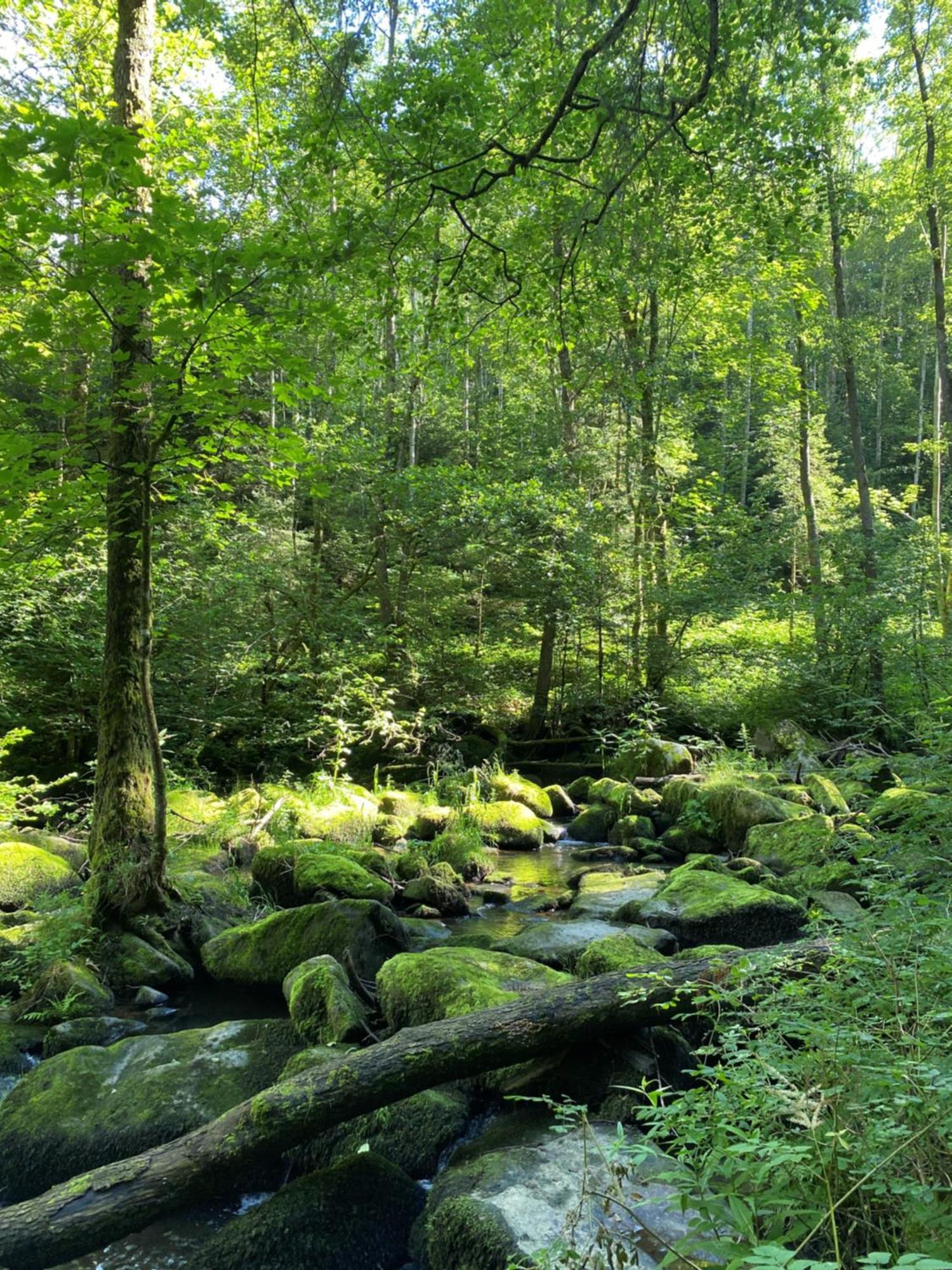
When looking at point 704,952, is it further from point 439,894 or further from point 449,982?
point 439,894

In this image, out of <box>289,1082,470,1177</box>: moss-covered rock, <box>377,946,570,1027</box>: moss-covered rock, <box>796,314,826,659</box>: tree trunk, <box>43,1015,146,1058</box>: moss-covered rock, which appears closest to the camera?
<box>289,1082,470,1177</box>: moss-covered rock

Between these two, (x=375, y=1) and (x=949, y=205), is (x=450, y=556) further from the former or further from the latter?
(x=949, y=205)

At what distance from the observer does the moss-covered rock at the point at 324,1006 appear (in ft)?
14.2

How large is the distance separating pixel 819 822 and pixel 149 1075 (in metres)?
5.73

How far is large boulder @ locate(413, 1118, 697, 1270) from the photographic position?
8.51 ft

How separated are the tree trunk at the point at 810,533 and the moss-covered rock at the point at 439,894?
8.45m

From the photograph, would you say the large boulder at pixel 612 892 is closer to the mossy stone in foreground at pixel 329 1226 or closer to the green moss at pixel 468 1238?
the mossy stone in foreground at pixel 329 1226

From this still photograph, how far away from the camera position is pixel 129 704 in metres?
6.19

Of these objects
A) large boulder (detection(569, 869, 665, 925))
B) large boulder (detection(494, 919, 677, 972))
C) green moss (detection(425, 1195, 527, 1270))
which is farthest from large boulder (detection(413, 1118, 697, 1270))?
large boulder (detection(569, 869, 665, 925))

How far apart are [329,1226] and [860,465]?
15.9m

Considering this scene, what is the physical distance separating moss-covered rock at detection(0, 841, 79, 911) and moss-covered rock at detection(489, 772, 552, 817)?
6029 mm

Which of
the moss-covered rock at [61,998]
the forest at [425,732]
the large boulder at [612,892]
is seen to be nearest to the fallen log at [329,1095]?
the forest at [425,732]

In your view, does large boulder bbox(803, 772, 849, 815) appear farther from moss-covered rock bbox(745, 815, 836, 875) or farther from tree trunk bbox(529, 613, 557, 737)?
tree trunk bbox(529, 613, 557, 737)

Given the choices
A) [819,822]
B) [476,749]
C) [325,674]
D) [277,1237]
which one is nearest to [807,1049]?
[277,1237]
